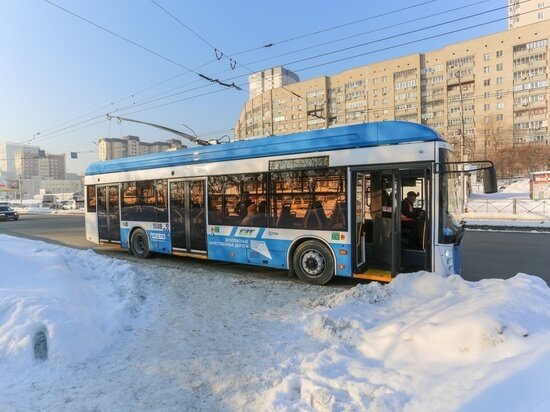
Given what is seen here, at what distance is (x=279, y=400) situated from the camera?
321 cm

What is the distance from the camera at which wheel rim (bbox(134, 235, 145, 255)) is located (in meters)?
11.3

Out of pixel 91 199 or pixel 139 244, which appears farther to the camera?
pixel 91 199

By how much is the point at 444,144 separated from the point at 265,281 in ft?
14.5

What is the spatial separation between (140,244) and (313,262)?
618 cm

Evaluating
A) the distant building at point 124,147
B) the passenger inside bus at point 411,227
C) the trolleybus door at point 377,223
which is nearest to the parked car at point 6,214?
the distant building at point 124,147

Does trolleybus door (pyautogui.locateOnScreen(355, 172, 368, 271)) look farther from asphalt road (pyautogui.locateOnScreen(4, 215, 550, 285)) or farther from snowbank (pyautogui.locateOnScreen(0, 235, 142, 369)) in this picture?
snowbank (pyautogui.locateOnScreen(0, 235, 142, 369))

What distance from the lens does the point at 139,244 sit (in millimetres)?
11453

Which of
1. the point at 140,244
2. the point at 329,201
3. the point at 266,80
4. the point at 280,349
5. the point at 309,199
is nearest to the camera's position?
the point at 280,349

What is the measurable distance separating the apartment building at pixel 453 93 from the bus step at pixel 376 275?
5630 centimetres

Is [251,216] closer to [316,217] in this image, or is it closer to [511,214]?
[316,217]

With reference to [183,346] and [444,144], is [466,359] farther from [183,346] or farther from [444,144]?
[444,144]

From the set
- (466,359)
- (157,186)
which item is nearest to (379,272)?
(466,359)

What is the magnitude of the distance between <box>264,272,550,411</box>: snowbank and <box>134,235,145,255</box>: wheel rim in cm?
772

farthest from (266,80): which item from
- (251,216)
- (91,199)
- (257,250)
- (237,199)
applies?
(257,250)
